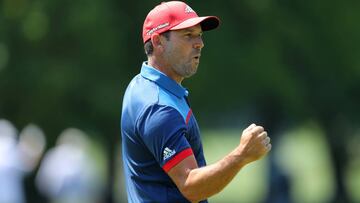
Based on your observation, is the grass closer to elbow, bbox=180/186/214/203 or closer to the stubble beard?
the stubble beard

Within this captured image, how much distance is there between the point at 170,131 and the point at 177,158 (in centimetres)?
15

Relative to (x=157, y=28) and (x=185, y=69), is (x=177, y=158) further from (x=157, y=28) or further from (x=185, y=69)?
(x=157, y=28)

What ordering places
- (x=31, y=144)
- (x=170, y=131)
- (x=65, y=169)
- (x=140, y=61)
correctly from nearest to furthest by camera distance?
(x=170, y=131) < (x=140, y=61) < (x=31, y=144) < (x=65, y=169)

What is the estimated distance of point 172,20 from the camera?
23.7 feet

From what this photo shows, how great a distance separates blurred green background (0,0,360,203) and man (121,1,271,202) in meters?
11.0

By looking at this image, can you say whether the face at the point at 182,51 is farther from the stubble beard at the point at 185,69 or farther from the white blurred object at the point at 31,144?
the white blurred object at the point at 31,144

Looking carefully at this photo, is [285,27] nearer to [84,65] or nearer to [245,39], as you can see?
[245,39]

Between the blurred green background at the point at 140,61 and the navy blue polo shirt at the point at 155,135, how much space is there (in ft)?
36.3

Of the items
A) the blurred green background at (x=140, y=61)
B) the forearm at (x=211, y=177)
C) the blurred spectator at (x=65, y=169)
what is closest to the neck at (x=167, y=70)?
the forearm at (x=211, y=177)

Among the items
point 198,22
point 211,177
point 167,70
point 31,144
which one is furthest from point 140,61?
point 211,177

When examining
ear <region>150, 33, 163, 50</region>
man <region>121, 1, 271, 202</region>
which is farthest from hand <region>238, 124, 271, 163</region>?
ear <region>150, 33, 163, 50</region>

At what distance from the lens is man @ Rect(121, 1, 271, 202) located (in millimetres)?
6773

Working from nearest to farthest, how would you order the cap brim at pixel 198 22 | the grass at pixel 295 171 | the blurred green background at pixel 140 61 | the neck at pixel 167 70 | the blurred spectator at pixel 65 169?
the cap brim at pixel 198 22
the neck at pixel 167 70
the blurred green background at pixel 140 61
the blurred spectator at pixel 65 169
the grass at pixel 295 171

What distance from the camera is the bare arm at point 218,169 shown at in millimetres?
6703
